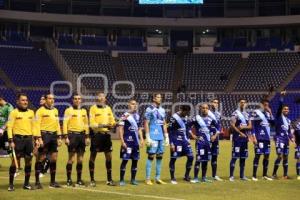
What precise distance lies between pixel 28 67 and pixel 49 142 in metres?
44.2

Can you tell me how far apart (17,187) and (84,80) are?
43.3 meters

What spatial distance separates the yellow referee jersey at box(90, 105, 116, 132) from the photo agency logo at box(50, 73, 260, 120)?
35.4 metres

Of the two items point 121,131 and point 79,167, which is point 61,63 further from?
point 79,167

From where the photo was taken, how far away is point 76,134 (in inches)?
639

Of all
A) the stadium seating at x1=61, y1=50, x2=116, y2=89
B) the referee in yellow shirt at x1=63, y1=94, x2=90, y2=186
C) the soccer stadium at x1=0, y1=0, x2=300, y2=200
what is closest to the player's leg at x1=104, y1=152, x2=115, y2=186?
the referee in yellow shirt at x1=63, y1=94, x2=90, y2=186

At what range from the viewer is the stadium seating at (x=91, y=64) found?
5894 cm

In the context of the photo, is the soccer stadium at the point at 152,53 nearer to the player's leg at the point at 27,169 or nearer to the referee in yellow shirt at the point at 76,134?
the referee in yellow shirt at the point at 76,134

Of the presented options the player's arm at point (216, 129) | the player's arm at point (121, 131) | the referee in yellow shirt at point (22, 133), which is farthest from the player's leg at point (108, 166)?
the player's arm at point (216, 129)

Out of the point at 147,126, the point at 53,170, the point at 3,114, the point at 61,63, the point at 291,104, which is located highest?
the point at 61,63

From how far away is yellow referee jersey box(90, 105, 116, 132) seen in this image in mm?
16484

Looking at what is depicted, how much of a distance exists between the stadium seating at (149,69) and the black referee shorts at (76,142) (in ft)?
140

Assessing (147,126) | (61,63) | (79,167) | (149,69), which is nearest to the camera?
(79,167)

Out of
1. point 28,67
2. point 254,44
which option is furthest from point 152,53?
point 28,67

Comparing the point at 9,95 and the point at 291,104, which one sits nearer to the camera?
the point at 9,95
